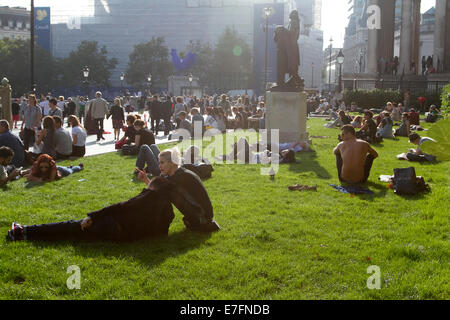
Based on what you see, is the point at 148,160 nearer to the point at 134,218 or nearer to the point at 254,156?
the point at 254,156

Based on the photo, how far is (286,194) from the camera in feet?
29.1

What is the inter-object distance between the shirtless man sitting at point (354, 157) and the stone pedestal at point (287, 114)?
19.3 ft

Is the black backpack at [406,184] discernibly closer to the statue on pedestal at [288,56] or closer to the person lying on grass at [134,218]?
the person lying on grass at [134,218]

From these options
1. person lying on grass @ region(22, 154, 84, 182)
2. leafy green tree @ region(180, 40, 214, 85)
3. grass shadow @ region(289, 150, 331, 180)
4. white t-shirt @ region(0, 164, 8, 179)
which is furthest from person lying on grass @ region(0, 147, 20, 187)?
leafy green tree @ region(180, 40, 214, 85)

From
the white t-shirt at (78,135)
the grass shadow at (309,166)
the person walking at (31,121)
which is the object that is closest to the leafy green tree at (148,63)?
the person walking at (31,121)

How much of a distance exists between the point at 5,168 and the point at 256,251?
22.0ft

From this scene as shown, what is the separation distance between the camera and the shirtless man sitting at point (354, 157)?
955cm

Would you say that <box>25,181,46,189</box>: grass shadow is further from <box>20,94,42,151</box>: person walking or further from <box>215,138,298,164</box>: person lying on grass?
<box>20,94,42,151</box>: person walking

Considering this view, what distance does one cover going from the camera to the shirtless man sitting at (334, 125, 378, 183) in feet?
31.3

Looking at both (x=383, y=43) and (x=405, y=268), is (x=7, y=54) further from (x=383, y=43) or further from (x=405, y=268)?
(x=405, y=268)

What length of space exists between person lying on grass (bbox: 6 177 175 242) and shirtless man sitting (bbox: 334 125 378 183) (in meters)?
4.82

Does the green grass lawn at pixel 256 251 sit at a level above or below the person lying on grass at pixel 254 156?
below

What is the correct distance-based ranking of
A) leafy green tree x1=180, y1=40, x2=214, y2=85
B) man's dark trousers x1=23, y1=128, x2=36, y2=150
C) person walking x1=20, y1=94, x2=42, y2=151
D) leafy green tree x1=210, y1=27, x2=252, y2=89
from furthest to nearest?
leafy green tree x1=180, y1=40, x2=214, y2=85, leafy green tree x1=210, y1=27, x2=252, y2=89, man's dark trousers x1=23, y1=128, x2=36, y2=150, person walking x1=20, y1=94, x2=42, y2=151
